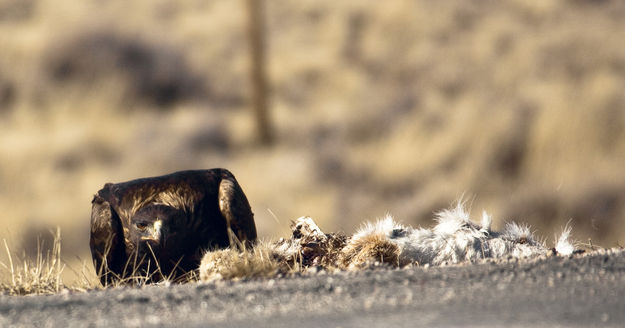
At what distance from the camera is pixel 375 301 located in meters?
4.35

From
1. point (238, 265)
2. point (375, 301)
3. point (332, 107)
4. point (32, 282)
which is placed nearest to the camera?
point (375, 301)

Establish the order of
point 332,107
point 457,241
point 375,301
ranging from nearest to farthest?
point 375,301 < point 457,241 < point 332,107

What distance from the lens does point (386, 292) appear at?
456 centimetres

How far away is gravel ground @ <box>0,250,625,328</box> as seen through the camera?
3988 mm

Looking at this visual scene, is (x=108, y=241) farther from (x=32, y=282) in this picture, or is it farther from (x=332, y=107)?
(x=332, y=107)

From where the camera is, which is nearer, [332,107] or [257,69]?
[257,69]

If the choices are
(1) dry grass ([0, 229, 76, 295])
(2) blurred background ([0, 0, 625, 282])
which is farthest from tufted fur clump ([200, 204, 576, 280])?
(2) blurred background ([0, 0, 625, 282])

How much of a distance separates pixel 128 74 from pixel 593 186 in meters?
11.2

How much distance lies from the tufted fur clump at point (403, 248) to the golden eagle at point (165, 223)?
20.3 inches

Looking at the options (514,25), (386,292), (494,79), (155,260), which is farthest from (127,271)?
(514,25)

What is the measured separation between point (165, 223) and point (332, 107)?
50.8 ft

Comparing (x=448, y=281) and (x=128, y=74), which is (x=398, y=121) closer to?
(x=128, y=74)

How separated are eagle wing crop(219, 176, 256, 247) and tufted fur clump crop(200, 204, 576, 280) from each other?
33 cm

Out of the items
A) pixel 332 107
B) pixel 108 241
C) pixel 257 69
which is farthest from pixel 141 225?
pixel 332 107
